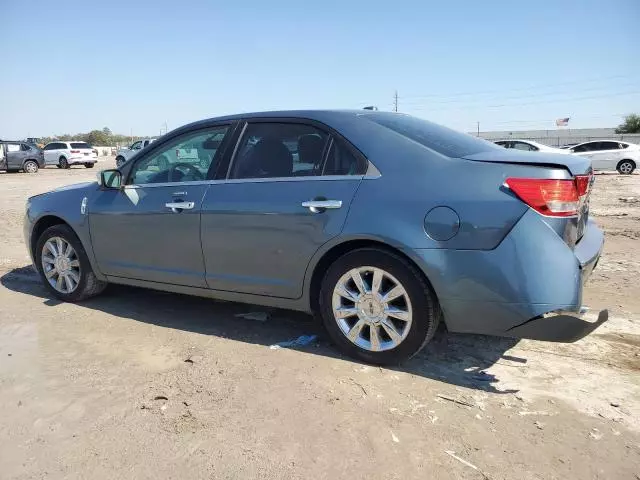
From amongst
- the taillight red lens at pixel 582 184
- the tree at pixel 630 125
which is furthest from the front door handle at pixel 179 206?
the tree at pixel 630 125

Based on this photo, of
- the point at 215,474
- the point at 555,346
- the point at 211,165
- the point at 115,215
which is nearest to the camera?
the point at 215,474

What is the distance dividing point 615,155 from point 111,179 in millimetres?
22368

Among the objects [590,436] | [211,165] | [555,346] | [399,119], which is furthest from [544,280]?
[211,165]

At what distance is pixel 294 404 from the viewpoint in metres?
3.08

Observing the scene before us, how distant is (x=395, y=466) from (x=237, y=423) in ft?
2.93

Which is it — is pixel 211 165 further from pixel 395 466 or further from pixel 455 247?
pixel 395 466

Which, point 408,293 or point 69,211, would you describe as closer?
point 408,293

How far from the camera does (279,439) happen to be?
274 centimetres

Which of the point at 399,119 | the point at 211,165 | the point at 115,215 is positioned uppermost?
the point at 399,119

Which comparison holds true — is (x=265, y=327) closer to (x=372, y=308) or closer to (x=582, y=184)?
(x=372, y=308)

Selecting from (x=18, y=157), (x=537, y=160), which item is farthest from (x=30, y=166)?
(x=537, y=160)

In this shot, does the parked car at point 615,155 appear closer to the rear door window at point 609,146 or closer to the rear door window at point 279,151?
the rear door window at point 609,146

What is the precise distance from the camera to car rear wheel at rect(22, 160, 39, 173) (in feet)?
89.0

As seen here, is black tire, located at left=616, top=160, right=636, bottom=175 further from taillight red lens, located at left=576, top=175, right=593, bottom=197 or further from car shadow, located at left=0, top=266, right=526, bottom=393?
taillight red lens, located at left=576, top=175, right=593, bottom=197
